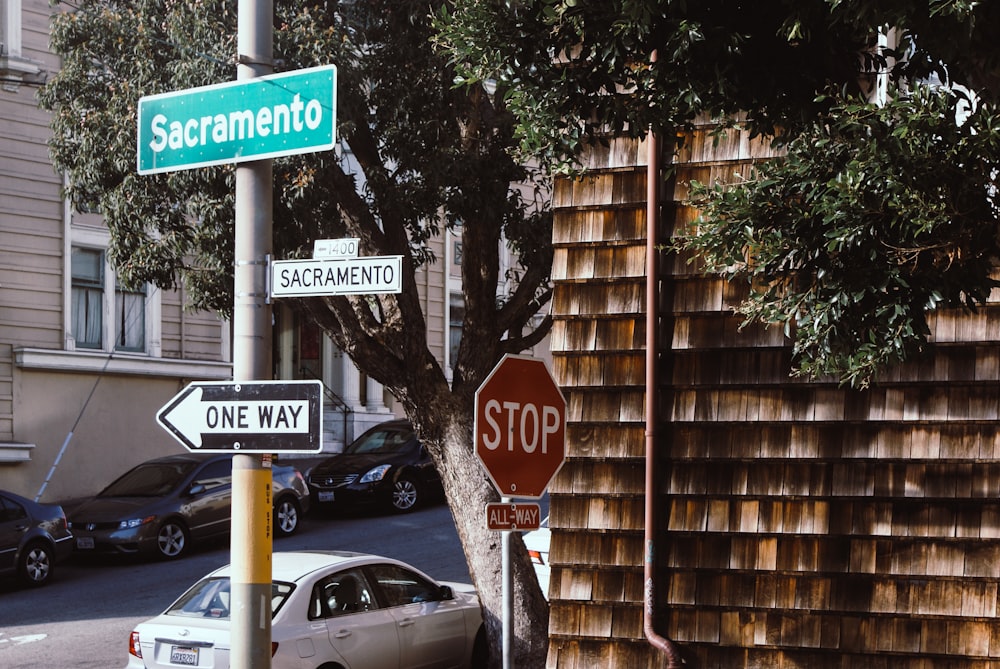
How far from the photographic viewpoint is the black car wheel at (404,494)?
22.0 metres

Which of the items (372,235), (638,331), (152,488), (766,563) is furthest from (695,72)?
(152,488)

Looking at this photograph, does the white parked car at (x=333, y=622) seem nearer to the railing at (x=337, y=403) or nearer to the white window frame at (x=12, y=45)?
the white window frame at (x=12, y=45)

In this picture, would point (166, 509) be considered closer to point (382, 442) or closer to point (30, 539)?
point (30, 539)

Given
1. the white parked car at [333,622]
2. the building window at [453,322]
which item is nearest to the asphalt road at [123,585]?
the white parked car at [333,622]

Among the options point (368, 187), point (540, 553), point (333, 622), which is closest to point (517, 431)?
point (333, 622)

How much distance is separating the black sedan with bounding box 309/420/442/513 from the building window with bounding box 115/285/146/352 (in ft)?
16.3

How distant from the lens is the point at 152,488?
19.2 meters

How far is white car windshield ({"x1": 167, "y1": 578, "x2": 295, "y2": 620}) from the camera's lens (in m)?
10.3

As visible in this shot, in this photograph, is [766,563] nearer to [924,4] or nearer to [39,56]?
[924,4]

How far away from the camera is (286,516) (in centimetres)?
2030

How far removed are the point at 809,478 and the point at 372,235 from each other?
7.40 meters

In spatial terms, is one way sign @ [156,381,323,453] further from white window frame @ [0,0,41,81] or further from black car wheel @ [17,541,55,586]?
white window frame @ [0,0,41,81]

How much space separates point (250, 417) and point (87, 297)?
61.8 feet

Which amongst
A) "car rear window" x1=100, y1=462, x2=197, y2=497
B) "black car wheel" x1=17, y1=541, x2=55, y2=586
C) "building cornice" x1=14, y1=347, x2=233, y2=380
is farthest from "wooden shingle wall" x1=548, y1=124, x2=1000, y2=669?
"building cornice" x1=14, y1=347, x2=233, y2=380
